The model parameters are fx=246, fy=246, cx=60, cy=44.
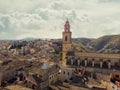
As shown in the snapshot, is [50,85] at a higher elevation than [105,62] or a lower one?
lower

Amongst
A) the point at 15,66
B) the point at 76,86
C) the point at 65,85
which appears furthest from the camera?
the point at 15,66

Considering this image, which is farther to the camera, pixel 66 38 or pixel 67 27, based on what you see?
pixel 66 38

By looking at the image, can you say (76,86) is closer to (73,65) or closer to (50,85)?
(50,85)

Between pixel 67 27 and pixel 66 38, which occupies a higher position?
pixel 67 27

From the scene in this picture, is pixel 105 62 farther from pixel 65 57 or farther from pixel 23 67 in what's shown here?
pixel 23 67

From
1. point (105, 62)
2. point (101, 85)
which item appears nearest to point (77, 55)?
point (105, 62)

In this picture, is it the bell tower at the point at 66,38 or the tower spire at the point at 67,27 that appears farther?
the bell tower at the point at 66,38

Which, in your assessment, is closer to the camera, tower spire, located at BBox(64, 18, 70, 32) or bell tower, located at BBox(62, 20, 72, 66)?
tower spire, located at BBox(64, 18, 70, 32)

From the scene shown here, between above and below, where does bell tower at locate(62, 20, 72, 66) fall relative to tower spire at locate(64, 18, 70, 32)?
below

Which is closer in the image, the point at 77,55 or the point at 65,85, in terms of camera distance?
the point at 65,85

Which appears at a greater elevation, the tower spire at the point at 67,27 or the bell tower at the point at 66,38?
the tower spire at the point at 67,27

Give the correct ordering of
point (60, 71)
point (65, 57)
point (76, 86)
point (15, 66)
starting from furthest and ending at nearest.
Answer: point (65, 57), point (15, 66), point (60, 71), point (76, 86)
